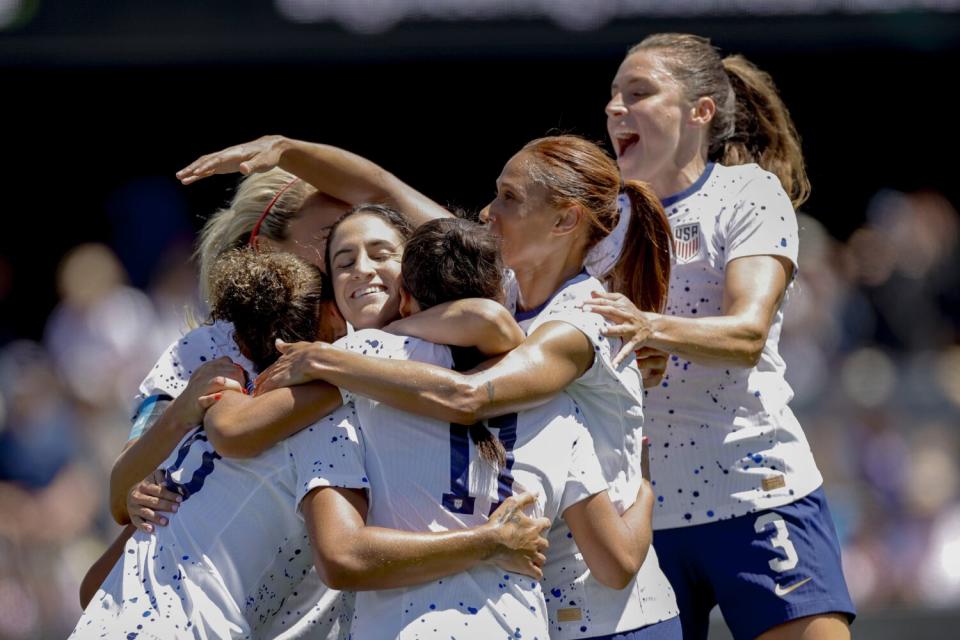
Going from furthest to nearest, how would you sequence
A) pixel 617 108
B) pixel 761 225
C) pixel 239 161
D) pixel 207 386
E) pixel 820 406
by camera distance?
pixel 820 406 → pixel 617 108 → pixel 761 225 → pixel 239 161 → pixel 207 386

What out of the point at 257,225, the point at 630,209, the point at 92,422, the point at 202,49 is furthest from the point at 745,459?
the point at 202,49

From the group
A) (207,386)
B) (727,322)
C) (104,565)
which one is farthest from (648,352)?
(104,565)

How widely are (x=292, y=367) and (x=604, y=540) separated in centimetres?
69

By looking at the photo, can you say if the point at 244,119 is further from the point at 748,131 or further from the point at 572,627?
the point at 572,627

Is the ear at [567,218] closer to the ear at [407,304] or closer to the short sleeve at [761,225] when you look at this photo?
the ear at [407,304]

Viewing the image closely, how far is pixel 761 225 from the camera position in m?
3.55

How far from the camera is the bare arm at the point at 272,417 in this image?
2.76 m

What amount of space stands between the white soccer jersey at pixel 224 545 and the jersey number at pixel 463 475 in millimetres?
169

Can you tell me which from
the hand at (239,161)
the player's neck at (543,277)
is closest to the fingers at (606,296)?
the player's neck at (543,277)

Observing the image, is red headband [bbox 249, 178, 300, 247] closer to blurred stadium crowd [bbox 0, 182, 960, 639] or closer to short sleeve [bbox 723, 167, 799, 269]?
short sleeve [bbox 723, 167, 799, 269]

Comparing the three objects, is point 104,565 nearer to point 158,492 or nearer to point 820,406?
point 158,492

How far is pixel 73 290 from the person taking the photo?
24.3 feet

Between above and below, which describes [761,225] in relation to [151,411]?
above

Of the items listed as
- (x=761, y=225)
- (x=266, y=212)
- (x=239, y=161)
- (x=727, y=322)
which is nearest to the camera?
(x=727, y=322)
